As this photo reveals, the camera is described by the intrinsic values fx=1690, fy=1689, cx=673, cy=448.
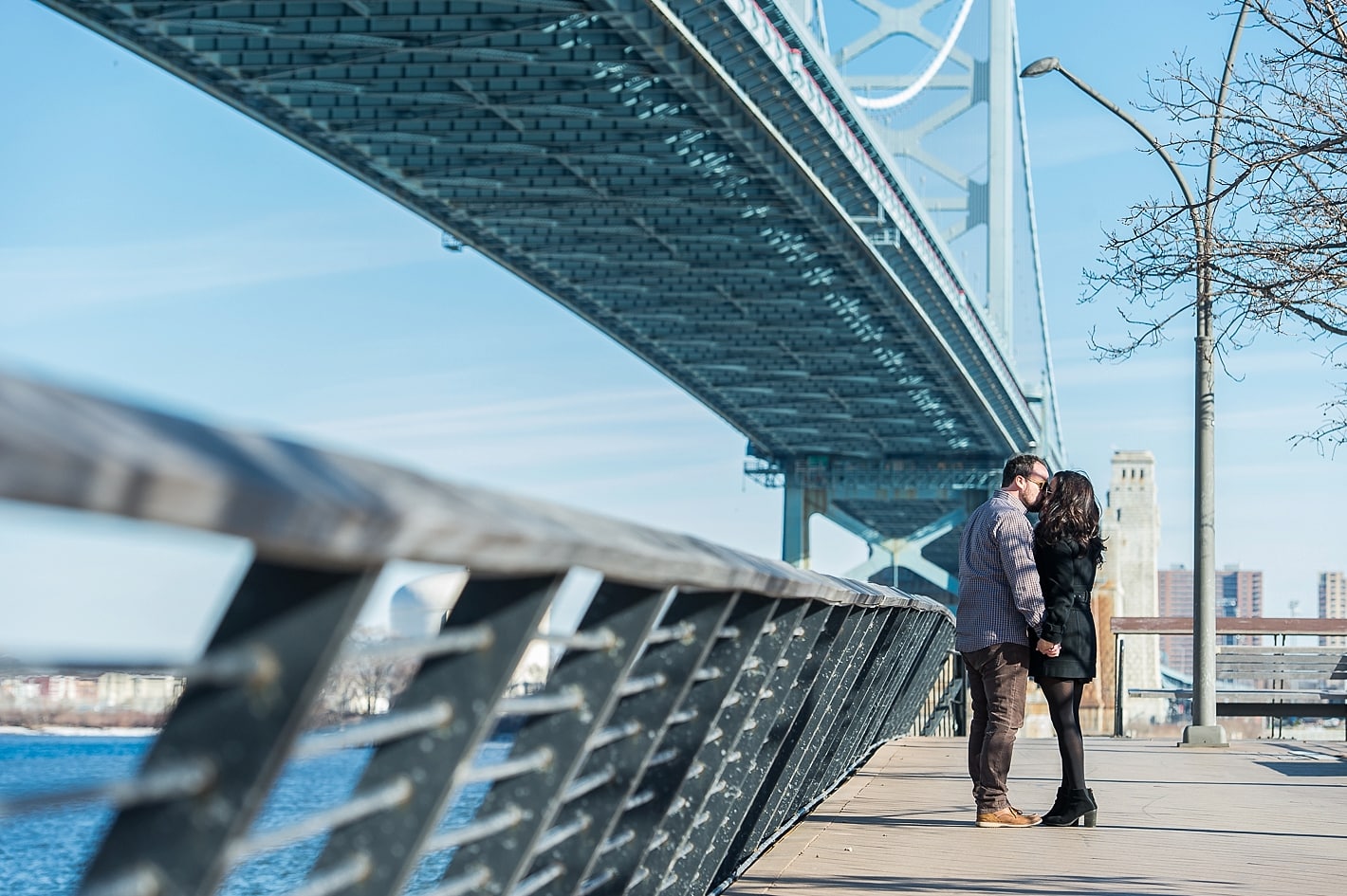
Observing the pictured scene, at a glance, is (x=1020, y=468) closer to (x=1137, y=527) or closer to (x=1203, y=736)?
(x=1203, y=736)

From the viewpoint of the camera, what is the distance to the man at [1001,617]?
531 cm

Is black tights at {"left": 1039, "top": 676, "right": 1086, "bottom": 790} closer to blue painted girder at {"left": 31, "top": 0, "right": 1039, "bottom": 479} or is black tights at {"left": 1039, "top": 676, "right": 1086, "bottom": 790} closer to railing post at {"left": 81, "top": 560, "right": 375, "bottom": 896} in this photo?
railing post at {"left": 81, "top": 560, "right": 375, "bottom": 896}

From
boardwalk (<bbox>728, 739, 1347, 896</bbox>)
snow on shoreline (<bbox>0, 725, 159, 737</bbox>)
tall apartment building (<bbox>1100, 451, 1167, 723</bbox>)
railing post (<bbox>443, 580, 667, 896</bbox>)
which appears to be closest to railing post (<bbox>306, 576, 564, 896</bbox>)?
snow on shoreline (<bbox>0, 725, 159, 737</bbox>)

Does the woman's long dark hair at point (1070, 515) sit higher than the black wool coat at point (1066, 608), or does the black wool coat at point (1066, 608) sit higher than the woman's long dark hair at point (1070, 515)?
the woman's long dark hair at point (1070, 515)

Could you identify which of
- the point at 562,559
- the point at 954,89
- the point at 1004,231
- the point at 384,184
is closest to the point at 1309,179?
the point at 562,559

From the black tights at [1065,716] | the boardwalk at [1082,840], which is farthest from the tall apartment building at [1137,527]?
the black tights at [1065,716]

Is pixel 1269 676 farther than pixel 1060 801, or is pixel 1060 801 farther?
pixel 1269 676

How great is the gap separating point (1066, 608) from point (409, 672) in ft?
13.2

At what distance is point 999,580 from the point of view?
5.46 metres

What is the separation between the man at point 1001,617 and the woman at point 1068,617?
6 cm

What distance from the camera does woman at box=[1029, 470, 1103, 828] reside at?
5387 millimetres

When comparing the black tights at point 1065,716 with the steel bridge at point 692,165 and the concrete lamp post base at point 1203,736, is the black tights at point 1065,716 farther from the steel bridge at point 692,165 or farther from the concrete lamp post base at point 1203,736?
the steel bridge at point 692,165

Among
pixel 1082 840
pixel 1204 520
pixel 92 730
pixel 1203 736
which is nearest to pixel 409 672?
pixel 92 730

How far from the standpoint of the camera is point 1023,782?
730 cm
